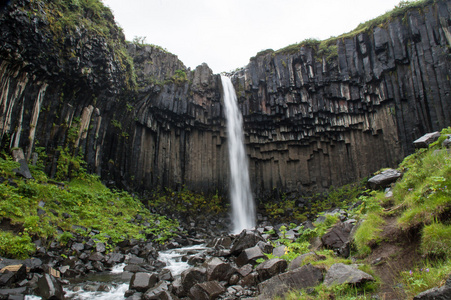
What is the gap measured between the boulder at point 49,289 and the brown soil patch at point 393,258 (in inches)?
245

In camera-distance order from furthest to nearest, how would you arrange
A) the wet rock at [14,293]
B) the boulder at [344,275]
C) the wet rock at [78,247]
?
the wet rock at [78,247] → the wet rock at [14,293] → the boulder at [344,275]

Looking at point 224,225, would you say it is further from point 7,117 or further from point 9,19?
point 9,19

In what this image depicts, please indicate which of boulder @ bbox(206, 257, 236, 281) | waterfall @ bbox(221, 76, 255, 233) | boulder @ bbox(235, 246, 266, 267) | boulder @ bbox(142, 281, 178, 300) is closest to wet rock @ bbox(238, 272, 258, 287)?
boulder @ bbox(206, 257, 236, 281)

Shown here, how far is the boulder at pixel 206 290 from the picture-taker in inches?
229

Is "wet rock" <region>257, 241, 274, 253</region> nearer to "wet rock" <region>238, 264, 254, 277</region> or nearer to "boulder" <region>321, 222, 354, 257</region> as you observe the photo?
"wet rock" <region>238, 264, 254, 277</region>

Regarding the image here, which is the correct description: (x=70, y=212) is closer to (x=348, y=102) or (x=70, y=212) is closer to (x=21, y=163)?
(x=21, y=163)

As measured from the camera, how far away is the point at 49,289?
581cm

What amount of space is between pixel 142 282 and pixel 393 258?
18.1 feet

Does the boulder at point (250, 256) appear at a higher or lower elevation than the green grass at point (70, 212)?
lower

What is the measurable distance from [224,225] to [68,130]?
11879mm

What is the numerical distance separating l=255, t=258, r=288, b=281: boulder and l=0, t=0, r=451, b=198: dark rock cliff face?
40.6ft

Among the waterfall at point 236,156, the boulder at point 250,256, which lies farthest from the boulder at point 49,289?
the waterfall at point 236,156

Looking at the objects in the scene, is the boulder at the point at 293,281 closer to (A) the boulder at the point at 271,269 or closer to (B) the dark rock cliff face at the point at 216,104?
(A) the boulder at the point at 271,269

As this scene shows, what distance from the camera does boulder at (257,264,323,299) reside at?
4570mm
